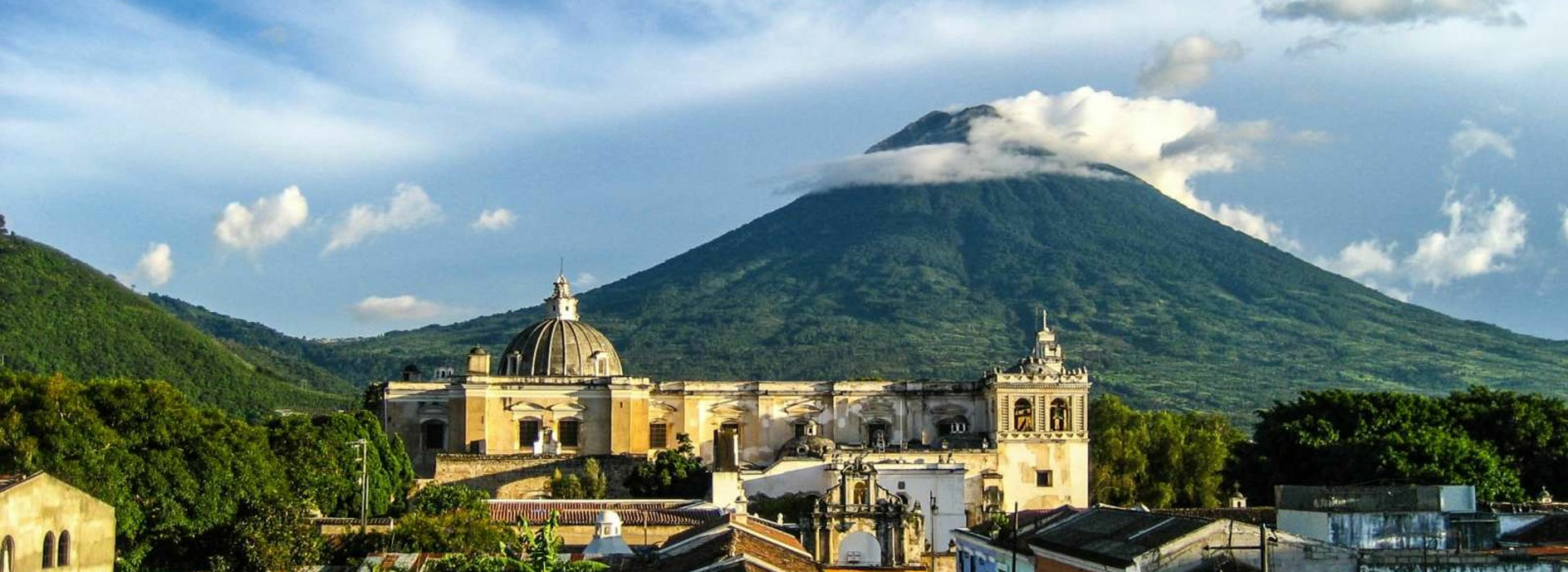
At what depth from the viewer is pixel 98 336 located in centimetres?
8469

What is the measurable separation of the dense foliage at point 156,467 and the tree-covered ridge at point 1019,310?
258ft

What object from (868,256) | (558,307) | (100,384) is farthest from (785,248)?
(100,384)

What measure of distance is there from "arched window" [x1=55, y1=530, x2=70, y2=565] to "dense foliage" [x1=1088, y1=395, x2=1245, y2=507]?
40.6 m

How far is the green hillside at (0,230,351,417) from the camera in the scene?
268ft

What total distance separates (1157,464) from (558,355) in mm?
20911

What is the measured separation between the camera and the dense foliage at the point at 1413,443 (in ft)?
164

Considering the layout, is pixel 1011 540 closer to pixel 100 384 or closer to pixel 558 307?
pixel 100 384

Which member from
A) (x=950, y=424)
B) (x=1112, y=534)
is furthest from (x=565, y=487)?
(x=1112, y=534)

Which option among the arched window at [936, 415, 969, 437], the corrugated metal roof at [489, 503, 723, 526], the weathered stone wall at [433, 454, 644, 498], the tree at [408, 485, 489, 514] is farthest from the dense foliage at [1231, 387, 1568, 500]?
the tree at [408, 485, 489, 514]

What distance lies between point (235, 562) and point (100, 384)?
5.26 meters

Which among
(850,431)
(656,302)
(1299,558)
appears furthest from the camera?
(656,302)

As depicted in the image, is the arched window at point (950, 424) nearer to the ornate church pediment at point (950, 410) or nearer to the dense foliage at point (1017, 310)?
the ornate church pediment at point (950, 410)

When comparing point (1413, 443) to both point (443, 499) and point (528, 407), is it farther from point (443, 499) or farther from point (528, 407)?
point (528, 407)

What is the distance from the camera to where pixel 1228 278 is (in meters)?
154
